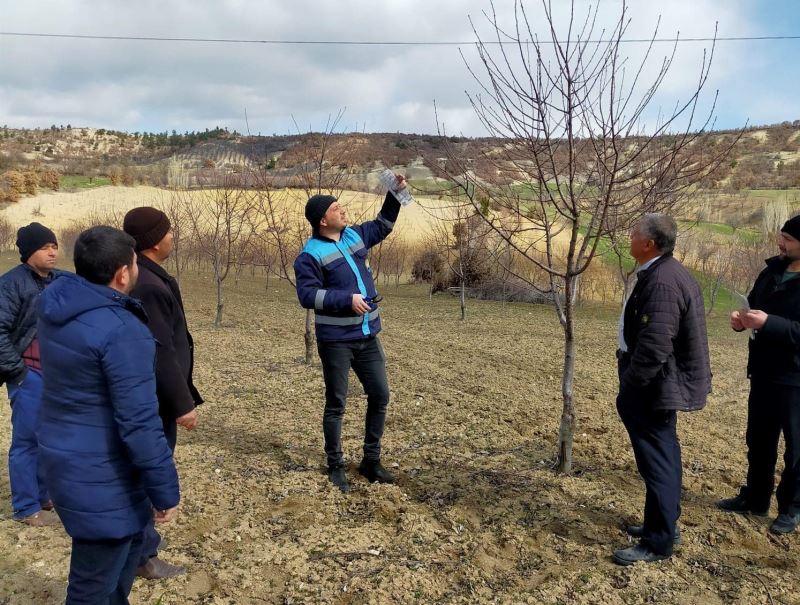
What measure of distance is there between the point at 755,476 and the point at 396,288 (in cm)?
1811

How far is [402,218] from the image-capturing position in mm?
32156

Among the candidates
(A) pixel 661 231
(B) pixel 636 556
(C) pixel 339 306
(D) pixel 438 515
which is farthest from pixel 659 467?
(C) pixel 339 306

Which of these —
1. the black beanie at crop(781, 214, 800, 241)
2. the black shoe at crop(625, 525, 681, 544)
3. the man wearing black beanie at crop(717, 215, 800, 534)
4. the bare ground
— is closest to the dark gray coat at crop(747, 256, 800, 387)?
the man wearing black beanie at crop(717, 215, 800, 534)

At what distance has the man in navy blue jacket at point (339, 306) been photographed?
333 centimetres

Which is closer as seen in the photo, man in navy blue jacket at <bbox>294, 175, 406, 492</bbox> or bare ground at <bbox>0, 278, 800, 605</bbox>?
bare ground at <bbox>0, 278, 800, 605</bbox>

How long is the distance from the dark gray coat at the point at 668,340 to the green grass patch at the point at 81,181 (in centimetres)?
6059

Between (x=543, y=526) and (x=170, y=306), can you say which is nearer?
(x=170, y=306)

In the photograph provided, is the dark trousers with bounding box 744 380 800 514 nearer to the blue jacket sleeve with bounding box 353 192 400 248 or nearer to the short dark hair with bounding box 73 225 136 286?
the blue jacket sleeve with bounding box 353 192 400 248

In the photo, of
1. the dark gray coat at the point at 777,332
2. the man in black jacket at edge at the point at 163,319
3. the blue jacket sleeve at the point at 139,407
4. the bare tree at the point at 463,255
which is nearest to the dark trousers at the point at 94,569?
the blue jacket sleeve at the point at 139,407

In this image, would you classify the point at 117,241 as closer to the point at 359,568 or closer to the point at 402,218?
the point at 359,568

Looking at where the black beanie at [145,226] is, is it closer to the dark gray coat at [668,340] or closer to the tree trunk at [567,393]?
the dark gray coat at [668,340]

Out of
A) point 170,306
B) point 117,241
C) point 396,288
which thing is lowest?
point 396,288

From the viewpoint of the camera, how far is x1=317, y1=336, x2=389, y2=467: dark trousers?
3.44m

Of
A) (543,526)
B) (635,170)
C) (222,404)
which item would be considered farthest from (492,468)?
(222,404)
